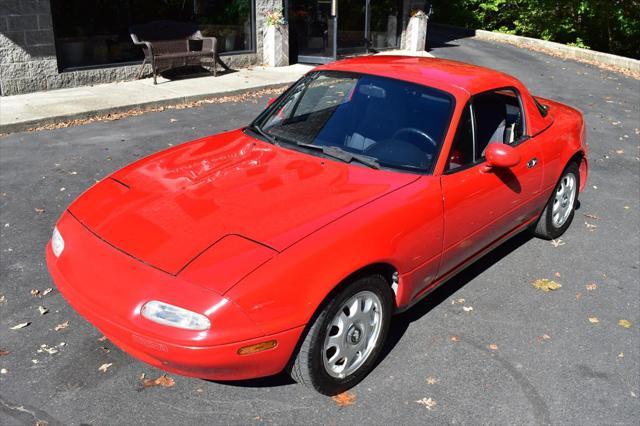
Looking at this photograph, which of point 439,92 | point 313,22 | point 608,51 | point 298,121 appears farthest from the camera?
point 608,51

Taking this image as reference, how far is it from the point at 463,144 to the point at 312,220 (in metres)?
1.44

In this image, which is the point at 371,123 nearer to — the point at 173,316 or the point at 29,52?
the point at 173,316

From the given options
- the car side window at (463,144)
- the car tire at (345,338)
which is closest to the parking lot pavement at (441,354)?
the car tire at (345,338)

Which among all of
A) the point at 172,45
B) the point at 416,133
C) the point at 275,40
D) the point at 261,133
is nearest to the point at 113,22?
the point at 172,45

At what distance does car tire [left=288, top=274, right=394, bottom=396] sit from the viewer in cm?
318

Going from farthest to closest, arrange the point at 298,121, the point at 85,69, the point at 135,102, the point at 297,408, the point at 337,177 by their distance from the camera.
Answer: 1. the point at 85,69
2. the point at 135,102
3. the point at 298,121
4. the point at 337,177
5. the point at 297,408

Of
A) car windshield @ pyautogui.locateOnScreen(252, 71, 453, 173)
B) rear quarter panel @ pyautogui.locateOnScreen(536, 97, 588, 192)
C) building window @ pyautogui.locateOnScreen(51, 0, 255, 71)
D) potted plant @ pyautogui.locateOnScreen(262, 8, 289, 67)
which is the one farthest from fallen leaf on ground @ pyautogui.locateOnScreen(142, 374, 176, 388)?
potted plant @ pyautogui.locateOnScreen(262, 8, 289, 67)

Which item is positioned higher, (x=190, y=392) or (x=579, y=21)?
(x=579, y=21)

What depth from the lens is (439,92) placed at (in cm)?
420

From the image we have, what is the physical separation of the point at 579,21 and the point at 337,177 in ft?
75.1

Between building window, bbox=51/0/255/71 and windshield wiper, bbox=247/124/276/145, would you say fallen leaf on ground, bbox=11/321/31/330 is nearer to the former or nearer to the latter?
windshield wiper, bbox=247/124/276/145

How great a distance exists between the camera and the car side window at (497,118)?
14.4ft

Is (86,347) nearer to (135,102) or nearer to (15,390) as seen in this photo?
(15,390)

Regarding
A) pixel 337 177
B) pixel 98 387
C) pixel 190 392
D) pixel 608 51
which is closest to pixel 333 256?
pixel 337 177
